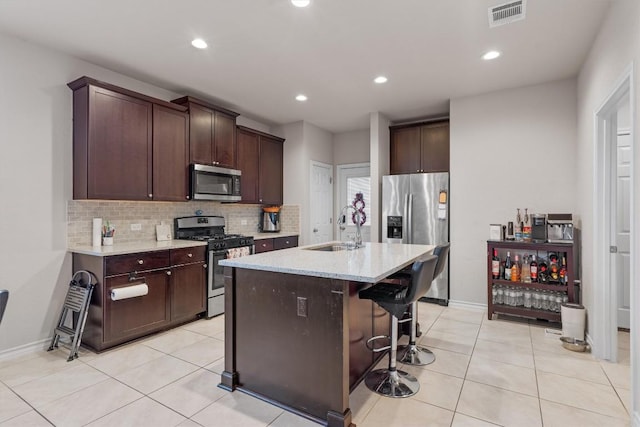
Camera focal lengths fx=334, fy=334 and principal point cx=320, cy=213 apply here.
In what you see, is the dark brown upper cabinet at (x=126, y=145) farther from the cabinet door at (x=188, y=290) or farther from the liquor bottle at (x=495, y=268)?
the liquor bottle at (x=495, y=268)

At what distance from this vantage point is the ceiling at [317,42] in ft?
8.20

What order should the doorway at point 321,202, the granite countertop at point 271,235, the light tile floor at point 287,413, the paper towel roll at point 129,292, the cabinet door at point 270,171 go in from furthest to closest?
the doorway at point 321,202 < the cabinet door at point 270,171 < the granite countertop at point 271,235 < the paper towel roll at point 129,292 < the light tile floor at point 287,413

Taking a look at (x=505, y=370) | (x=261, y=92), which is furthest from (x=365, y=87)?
(x=505, y=370)

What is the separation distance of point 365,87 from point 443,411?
3.43 meters

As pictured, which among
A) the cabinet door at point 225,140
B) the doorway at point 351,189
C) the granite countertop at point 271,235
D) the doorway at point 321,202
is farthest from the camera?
the doorway at point 351,189

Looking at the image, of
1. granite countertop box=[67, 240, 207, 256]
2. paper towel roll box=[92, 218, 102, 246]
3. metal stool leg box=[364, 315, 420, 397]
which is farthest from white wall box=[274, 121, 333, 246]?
metal stool leg box=[364, 315, 420, 397]

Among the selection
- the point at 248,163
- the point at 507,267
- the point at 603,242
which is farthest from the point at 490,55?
the point at 248,163

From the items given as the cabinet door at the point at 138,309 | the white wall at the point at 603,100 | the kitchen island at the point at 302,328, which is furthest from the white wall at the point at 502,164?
the cabinet door at the point at 138,309

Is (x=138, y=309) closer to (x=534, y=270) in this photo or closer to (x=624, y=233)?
(x=534, y=270)

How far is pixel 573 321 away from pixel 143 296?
4.08 m

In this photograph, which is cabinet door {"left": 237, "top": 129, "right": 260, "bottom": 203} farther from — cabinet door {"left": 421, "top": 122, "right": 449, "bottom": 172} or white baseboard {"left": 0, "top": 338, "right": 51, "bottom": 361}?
white baseboard {"left": 0, "top": 338, "right": 51, "bottom": 361}

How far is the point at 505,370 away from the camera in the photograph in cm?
261

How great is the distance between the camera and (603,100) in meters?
2.64

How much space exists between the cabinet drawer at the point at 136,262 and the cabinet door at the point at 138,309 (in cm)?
6
